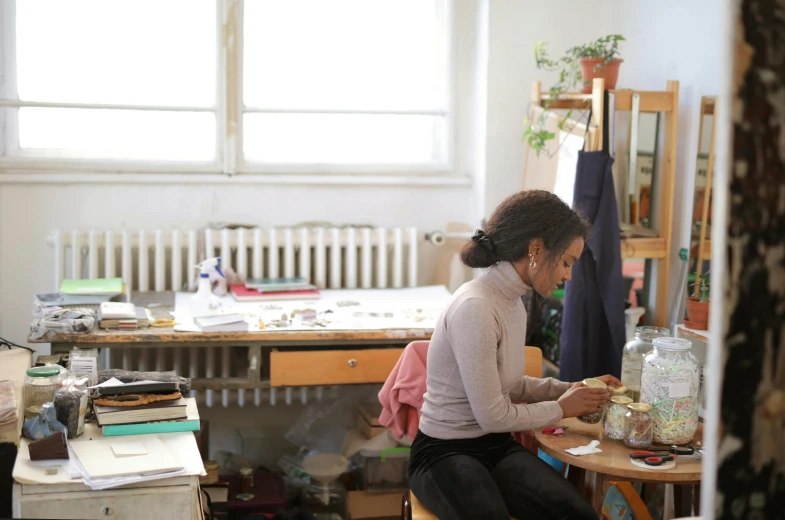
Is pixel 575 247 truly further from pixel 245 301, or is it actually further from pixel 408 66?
pixel 408 66

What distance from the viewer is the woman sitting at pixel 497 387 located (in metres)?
2.08

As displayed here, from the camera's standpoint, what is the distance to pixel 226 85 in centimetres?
365

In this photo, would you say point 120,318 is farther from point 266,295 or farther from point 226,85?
point 226,85

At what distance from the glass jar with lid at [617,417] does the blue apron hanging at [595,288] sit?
70 centimetres

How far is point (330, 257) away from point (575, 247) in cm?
167

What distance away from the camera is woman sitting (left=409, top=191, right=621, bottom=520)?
6.84 ft

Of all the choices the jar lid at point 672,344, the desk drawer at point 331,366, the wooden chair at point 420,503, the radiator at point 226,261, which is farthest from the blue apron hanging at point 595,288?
the radiator at point 226,261

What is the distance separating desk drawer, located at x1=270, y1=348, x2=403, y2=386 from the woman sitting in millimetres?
600

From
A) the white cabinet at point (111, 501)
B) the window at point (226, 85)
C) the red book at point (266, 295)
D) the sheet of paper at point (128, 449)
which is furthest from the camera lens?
the window at point (226, 85)

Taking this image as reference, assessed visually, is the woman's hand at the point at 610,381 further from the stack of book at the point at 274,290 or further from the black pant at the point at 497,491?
the stack of book at the point at 274,290

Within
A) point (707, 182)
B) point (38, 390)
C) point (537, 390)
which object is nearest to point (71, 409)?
point (38, 390)

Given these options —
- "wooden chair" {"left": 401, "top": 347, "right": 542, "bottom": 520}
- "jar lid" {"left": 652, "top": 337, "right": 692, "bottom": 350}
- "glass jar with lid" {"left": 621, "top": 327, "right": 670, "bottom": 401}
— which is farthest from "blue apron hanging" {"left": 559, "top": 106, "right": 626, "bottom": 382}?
"jar lid" {"left": 652, "top": 337, "right": 692, "bottom": 350}

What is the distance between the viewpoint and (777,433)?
0.92 meters

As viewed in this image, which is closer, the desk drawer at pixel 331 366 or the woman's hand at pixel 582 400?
the woman's hand at pixel 582 400
